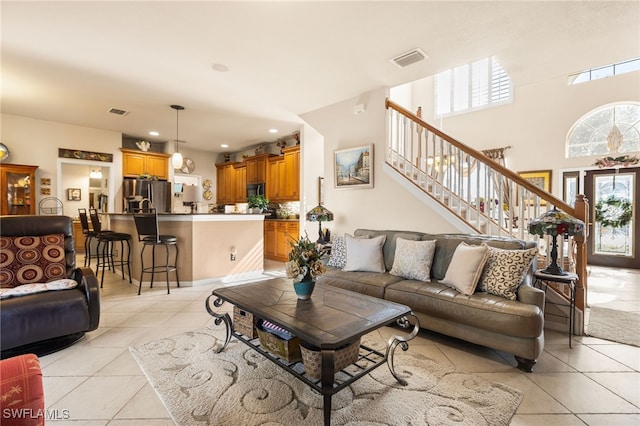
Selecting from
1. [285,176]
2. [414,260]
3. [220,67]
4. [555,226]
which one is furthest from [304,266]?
[285,176]

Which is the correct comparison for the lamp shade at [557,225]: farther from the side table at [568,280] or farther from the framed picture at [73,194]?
the framed picture at [73,194]

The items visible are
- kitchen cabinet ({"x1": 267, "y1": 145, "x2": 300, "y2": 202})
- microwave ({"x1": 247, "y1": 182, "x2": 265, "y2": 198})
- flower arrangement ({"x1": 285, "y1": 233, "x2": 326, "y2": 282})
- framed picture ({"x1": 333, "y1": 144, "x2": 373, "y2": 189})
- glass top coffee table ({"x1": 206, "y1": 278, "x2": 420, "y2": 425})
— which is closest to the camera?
glass top coffee table ({"x1": 206, "y1": 278, "x2": 420, "y2": 425})

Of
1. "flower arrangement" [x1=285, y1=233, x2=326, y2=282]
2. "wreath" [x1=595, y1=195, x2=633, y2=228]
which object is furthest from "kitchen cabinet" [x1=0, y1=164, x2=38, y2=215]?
"wreath" [x1=595, y1=195, x2=633, y2=228]

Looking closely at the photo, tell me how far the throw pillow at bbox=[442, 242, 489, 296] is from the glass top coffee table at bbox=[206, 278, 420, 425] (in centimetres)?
79

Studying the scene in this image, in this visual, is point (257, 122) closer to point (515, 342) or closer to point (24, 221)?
point (24, 221)

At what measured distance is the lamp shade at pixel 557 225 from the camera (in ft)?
7.98

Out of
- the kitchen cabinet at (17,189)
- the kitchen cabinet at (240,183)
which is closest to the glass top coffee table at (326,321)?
the kitchen cabinet at (240,183)

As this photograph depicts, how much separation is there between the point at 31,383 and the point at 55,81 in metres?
Result: 4.43

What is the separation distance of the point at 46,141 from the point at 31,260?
15.2 ft

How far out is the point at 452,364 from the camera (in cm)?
222

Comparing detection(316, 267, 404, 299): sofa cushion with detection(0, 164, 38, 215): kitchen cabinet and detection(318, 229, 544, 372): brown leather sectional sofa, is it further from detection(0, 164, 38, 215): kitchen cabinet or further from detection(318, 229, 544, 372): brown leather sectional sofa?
detection(0, 164, 38, 215): kitchen cabinet

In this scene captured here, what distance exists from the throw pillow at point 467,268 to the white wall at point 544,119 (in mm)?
4135

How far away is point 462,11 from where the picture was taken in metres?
2.50

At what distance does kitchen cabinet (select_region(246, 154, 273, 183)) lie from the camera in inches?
281
